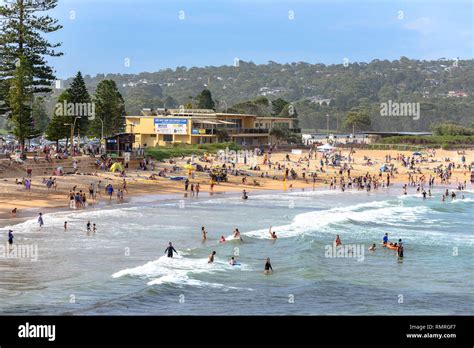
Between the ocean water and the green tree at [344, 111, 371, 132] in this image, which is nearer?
the ocean water

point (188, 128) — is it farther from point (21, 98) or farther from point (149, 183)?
point (21, 98)

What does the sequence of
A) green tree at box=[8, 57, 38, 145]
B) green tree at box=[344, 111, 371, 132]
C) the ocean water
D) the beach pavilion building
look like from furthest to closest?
1. green tree at box=[344, 111, 371, 132]
2. the beach pavilion building
3. green tree at box=[8, 57, 38, 145]
4. the ocean water

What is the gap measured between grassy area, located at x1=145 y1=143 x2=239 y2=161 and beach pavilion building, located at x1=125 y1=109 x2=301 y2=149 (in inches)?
141

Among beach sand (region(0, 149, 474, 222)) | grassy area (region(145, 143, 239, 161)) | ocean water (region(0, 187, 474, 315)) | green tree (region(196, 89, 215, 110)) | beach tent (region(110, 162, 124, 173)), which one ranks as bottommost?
ocean water (region(0, 187, 474, 315))

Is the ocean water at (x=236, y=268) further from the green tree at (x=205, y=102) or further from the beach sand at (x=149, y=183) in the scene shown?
the green tree at (x=205, y=102)

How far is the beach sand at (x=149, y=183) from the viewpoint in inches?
1510

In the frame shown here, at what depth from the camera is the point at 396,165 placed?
7331cm

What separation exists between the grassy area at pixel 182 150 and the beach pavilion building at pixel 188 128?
358 centimetres

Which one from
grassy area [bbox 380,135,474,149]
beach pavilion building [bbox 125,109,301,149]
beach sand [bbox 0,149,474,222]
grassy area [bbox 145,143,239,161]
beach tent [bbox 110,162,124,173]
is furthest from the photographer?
grassy area [bbox 380,135,474,149]

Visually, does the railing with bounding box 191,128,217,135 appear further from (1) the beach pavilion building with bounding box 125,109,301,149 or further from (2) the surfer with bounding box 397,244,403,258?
(2) the surfer with bounding box 397,244,403,258

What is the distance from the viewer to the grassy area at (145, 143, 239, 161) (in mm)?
61969

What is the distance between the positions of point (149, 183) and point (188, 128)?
2815 centimetres

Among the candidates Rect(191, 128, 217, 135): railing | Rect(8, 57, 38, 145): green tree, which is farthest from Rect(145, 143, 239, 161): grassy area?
Rect(8, 57, 38, 145): green tree
